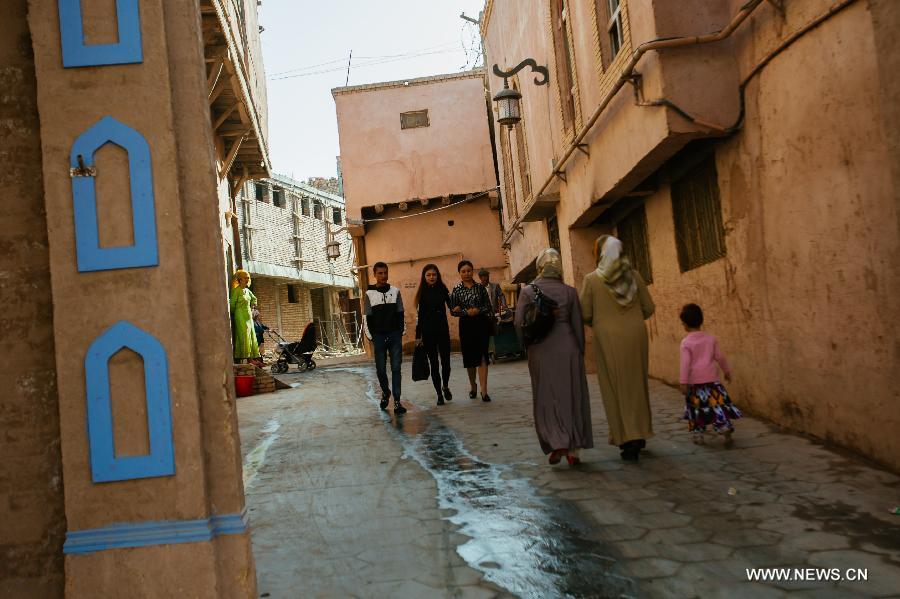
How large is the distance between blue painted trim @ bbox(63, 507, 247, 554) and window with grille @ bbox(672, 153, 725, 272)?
5.69 meters

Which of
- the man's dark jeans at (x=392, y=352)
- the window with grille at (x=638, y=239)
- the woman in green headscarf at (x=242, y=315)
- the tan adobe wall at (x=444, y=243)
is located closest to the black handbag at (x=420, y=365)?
the man's dark jeans at (x=392, y=352)

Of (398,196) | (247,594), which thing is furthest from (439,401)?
(398,196)

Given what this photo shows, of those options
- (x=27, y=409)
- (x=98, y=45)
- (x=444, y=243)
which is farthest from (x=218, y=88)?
(x=444, y=243)

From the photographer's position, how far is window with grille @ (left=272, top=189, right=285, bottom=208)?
36250 mm

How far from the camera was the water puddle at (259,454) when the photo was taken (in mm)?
5851

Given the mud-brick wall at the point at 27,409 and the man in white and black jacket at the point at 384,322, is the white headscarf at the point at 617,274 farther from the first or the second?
the mud-brick wall at the point at 27,409

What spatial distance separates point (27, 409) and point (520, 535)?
7.33 ft

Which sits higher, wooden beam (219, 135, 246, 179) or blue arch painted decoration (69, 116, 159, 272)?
wooden beam (219, 135, 246, 179)

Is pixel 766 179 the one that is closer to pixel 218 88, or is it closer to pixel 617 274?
pixel 617 274

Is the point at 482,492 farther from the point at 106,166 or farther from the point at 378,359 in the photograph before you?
the point at 378,359

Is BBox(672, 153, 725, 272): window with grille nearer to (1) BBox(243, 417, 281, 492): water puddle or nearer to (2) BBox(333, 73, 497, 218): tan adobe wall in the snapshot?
(1) BBox(243, 417, 281, 492): water puddle

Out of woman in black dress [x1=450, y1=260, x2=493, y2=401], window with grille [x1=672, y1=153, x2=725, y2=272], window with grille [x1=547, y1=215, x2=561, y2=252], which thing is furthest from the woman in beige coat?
window with grille [x1=547, y1=215, x2=561, y2=252]

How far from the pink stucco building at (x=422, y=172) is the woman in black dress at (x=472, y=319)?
49.2 ft

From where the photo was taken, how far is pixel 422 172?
82.7 ft
